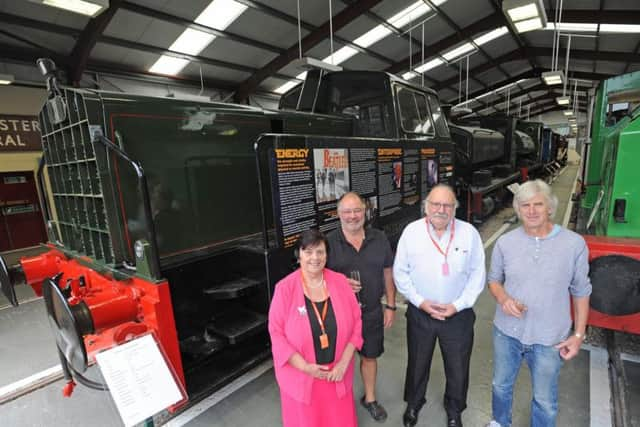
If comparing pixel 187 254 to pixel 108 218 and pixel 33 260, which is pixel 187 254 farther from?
pixel 33 260

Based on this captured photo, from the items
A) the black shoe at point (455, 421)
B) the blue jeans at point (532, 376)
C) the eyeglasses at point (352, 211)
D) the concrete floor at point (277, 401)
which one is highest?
the eyeglasses at point (352, 211)

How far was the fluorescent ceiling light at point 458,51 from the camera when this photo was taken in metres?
14.2

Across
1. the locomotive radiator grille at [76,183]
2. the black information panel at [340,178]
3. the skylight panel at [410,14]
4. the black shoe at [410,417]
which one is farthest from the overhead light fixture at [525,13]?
the locomotive radiator grille at [76,183]

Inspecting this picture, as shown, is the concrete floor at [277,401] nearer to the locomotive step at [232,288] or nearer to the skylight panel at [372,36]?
the locomotive step at [232,288]

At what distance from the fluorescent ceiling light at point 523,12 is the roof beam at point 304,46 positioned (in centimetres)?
363

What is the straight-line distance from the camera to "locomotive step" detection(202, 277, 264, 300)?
2.30 metres

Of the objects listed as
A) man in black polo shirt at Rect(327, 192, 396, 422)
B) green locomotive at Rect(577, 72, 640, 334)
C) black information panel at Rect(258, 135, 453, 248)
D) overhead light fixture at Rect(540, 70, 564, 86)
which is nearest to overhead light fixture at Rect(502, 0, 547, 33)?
black information panel at Rect(258, 135, 453, 248)

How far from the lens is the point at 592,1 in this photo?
925 cm


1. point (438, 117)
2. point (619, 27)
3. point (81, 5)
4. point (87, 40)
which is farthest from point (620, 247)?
point (619, 27)

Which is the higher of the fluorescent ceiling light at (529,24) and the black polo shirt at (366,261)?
the fluorescent ceiling light at (529,24)

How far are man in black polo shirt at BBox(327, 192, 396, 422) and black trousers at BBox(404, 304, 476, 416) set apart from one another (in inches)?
8.7

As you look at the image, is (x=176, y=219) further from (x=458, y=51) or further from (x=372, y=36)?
(x=458, y=51)

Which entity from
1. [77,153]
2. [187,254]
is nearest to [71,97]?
[77,153]

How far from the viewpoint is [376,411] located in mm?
2191
